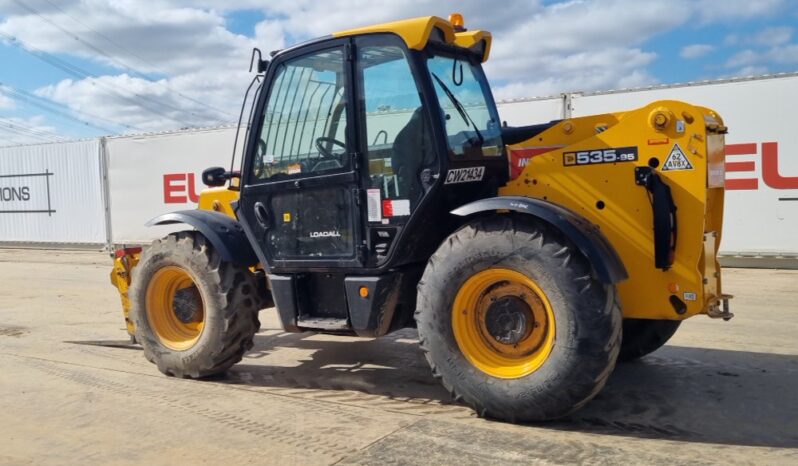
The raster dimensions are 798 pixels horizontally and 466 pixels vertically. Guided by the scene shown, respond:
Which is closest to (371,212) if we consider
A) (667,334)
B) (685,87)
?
(667,334)

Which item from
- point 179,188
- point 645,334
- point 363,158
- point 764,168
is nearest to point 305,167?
point 363,158

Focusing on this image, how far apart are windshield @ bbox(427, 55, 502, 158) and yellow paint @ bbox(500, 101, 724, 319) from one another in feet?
1.74

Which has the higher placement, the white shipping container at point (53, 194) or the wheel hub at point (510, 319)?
the white shipping container at point (53, 194)

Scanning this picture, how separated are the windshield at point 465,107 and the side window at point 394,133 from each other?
0.61 ft

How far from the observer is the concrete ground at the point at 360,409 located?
379 centimetres

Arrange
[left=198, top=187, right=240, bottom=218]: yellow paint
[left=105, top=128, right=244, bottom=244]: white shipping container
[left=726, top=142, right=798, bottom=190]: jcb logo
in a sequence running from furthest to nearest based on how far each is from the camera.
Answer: [left=105, top=128, right=244, bottom=244]: white shipping container → [left=726, top=142, right=798, bottom=190]: jcb logo → [left=198, top=187, right=240, bottom=218]: yellow paint

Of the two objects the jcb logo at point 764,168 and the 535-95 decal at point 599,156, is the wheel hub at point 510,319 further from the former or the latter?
the jcb logo at point 764,168

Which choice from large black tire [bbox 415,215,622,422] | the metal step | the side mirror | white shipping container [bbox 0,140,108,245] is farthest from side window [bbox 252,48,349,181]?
white shipping container [bbox 0,140,108,245]

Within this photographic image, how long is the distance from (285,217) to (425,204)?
118 cm

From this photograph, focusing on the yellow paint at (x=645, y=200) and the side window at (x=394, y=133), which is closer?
the yellow paint at (x=645, y=200)

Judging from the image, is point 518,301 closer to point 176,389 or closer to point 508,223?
point 508,223

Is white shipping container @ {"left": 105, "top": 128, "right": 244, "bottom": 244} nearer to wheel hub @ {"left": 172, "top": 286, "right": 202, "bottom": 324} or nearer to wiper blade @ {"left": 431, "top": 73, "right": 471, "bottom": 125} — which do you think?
wheel hub @ {"left": 172, "top": 286, "right": 202, "bottom": 324}

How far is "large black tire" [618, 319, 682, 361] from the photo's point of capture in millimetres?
5262

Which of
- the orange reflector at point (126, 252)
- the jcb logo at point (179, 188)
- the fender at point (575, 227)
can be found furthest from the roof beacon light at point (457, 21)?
the jcb logo at point (179, 188)
